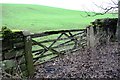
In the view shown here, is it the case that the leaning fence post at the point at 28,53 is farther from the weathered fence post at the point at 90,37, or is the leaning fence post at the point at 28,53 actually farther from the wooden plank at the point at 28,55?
the weathered fence post at the point at 90,37

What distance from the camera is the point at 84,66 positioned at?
25.5 feet

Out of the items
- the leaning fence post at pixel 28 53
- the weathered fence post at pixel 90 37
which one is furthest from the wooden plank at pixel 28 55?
the weathered fence post at pixel 90 37

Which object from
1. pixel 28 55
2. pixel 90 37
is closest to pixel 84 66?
pixel 28 55

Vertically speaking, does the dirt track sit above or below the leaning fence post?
below

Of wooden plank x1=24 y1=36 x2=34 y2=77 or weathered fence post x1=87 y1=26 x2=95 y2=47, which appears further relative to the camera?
weathered fence post x1=87 y1=26 x2=95 y2=47

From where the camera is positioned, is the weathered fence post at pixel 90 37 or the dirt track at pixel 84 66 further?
the weathered fence post at pixel 90 37

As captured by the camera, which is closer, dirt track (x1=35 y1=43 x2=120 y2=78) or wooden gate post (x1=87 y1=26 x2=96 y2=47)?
dirt track (x1=35 y1=43 x2=120 y2=78)

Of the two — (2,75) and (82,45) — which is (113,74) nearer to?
(2,75)

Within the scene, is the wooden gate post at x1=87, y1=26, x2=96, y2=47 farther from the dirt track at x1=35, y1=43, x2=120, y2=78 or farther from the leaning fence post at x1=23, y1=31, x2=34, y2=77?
the leaning fence post at x1=23, y1=31, x2=34, y2=77

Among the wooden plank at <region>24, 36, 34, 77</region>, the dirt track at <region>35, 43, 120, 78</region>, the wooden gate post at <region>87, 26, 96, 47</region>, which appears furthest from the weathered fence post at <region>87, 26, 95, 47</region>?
the wooden plank at <region>24, 36, 34, 77</region>

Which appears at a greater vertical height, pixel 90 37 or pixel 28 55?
pixel 28 55

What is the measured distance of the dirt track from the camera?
7008 millimetres

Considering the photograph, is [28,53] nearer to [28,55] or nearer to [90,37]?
[28,55]

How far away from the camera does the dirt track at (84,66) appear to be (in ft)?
23.0
